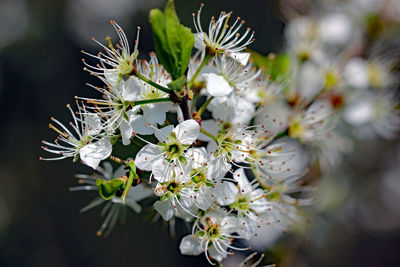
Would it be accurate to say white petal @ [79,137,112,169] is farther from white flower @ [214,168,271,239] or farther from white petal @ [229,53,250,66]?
white petal @ [229,53,250,66]

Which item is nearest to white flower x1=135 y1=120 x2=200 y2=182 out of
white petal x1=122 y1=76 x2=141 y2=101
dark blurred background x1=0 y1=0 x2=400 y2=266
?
white petal x1=122 y1=76 x2=141 y2=101

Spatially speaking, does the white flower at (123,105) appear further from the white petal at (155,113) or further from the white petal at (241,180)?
the white petal at (241,180)

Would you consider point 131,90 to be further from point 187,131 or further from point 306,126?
point 306,126

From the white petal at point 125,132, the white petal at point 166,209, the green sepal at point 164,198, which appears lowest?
the white petal at point 166,209

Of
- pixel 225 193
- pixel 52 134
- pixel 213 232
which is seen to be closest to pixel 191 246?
pixel 213 232

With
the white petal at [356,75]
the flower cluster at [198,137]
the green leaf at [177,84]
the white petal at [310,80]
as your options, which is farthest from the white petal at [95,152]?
the white petal at [356,75]
